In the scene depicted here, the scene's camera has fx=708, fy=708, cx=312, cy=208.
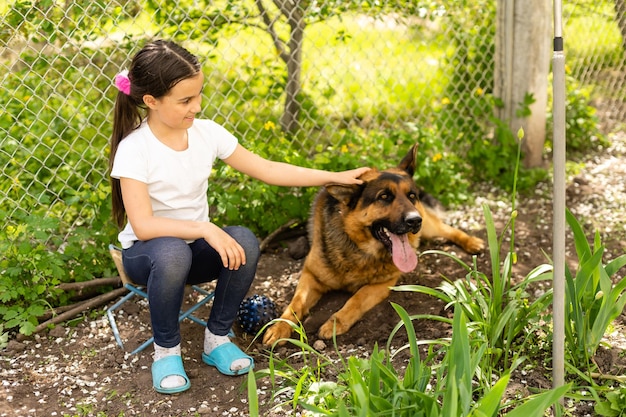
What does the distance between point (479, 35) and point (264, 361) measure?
3.40 metres

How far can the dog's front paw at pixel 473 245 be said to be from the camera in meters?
4.69

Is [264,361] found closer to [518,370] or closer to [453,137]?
[518,370]

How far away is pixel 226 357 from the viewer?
3.37 m

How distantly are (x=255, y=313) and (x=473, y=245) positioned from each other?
1701mm

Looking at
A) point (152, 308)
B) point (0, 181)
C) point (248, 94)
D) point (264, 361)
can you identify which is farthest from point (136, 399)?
point (248, 94)

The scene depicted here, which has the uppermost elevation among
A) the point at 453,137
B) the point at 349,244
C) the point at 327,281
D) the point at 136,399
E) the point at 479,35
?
the point at 479,35

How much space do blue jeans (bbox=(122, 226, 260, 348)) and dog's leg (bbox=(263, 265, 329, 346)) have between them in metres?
0.29

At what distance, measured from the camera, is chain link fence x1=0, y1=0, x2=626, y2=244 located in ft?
13.2

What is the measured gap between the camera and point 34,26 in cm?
380

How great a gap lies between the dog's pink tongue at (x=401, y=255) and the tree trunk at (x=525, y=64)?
201cm

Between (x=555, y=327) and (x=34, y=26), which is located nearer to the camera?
(x=555, y=327)

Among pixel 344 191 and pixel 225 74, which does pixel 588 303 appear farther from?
pixel 225 74

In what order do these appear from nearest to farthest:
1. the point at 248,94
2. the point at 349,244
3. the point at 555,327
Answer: the point at 555,327 < the point at 349,244 < the point at 248,94

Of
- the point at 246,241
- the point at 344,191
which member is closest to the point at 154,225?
the point at 246,241
